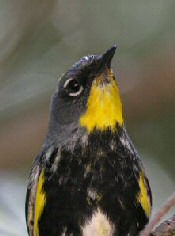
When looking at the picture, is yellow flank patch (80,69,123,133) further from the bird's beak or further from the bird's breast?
the bird's breast

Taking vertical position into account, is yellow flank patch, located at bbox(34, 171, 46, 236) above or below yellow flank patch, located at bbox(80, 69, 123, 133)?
below

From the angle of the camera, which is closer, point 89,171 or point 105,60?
point 89,171

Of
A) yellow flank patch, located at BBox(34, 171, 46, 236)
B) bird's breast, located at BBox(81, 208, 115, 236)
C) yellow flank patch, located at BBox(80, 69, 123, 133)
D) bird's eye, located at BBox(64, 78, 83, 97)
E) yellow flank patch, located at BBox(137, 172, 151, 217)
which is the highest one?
bird's eye, located at BBox(64, 78, 83, 97)

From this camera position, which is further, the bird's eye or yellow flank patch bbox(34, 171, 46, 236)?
the bird's eye

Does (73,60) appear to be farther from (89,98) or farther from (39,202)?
(39,202)

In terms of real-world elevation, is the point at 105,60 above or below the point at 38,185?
above

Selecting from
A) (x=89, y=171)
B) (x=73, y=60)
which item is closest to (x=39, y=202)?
(x=89, y=171)

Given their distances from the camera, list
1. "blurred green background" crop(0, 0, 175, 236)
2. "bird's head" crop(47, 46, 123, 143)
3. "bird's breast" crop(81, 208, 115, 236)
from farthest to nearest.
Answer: "blurred green background" crop(0, 0, 175, 236), "bird's head" crop(47, 46, 123, 143), "bird's breast" crop(81, 208, 115, 236)

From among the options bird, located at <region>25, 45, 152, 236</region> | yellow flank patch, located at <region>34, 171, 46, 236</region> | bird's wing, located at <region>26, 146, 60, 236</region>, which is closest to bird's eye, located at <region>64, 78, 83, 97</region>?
bird, located at <region>25, 45, 152, 236</region>

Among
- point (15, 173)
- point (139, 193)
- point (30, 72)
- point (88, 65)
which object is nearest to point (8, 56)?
point (30, 72)
